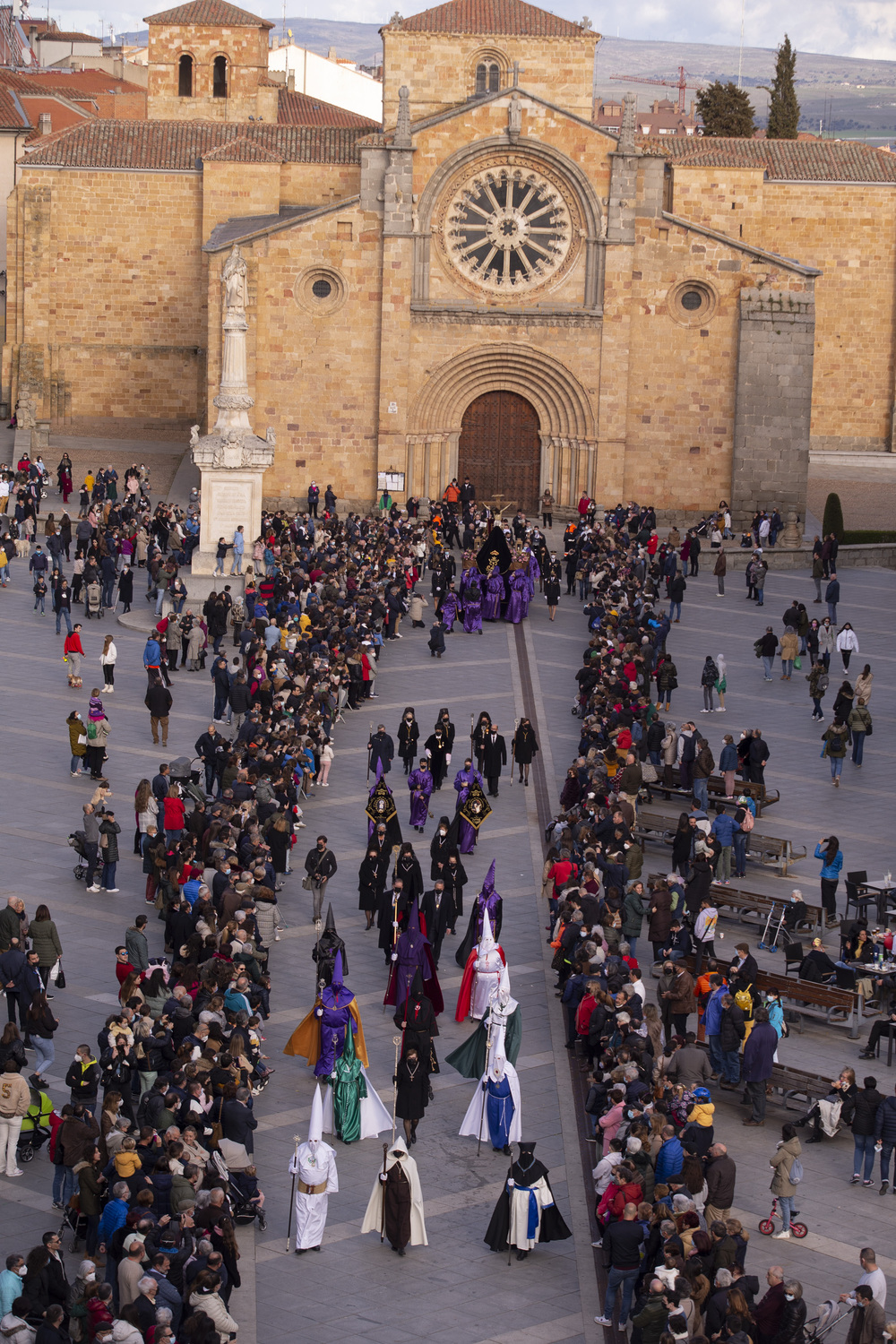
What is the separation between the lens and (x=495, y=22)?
51406 millimetres

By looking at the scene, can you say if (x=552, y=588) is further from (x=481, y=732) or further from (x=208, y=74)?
(x=208, y=74)

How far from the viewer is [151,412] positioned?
188 feet

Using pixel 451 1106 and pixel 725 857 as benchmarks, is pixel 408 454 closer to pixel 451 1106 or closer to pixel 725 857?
pixel 725 857

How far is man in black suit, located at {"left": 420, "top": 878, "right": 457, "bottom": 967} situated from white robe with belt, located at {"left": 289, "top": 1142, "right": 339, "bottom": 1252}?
5610mm

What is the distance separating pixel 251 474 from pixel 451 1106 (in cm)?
2049

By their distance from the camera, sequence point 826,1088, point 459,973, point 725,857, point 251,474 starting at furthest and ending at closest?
point 251,474, point 725,857, point 459,973, point 826,1088

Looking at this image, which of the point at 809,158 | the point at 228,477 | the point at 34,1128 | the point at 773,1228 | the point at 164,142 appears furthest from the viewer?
the point at 809,158

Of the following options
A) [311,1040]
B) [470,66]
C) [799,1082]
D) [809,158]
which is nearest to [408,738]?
[311,1040]

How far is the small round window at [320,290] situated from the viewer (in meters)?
48.8

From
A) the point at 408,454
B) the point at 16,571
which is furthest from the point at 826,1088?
the point at 408,454

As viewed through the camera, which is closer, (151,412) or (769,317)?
(769,317)

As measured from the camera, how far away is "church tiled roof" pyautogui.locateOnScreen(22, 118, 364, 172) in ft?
178

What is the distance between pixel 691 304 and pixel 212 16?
→ 20572 mm

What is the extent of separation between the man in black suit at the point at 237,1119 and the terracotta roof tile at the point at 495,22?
1601 inches
